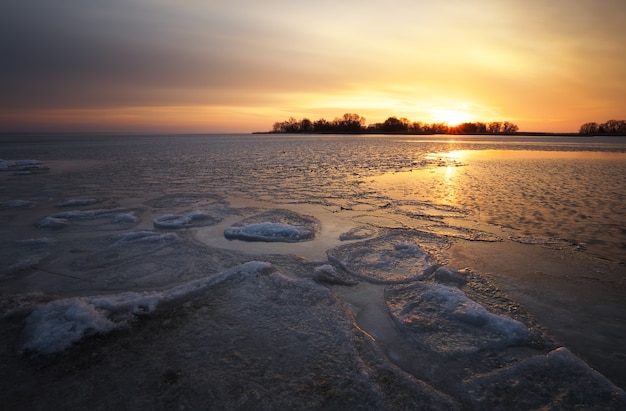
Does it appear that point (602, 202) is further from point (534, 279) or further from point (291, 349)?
point (291, 349)

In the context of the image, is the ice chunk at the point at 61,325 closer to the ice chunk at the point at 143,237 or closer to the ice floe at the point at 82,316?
the ice floe at the point at 82,316

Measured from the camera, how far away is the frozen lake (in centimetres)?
235

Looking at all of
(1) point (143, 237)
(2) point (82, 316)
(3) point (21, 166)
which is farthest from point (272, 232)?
(3) point (21, 166)

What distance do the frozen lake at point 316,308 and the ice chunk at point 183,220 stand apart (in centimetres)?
4

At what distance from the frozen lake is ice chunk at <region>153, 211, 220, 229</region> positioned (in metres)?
0.04

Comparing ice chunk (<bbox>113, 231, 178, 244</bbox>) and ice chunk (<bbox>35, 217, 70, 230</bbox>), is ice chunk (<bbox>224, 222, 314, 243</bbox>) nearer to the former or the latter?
ice chunk (<bbox>113, 231, 178, 244</bbox>)

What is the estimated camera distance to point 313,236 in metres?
5.80

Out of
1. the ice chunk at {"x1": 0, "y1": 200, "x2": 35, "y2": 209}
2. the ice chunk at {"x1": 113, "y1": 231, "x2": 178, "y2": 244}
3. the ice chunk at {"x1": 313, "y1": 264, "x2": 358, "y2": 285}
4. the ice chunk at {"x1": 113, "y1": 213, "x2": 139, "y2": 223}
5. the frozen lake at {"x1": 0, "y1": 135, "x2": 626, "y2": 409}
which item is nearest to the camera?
the frozen lake at {"x1": 0, "y1": 135, "x2": 626, "y2": 409}

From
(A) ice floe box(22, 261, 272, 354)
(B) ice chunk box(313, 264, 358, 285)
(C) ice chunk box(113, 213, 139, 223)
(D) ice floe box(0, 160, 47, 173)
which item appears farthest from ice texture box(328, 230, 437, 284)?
(D) ice floe box(0, 160, 47, 173)

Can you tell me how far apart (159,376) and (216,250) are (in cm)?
278

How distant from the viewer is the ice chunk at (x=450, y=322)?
2.87 metres

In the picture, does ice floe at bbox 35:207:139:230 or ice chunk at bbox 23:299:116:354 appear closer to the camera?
ice chunk at bbox 23:299:116:354

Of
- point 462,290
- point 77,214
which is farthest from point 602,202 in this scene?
point 77,214

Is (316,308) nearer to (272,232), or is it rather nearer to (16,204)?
(272,232)
